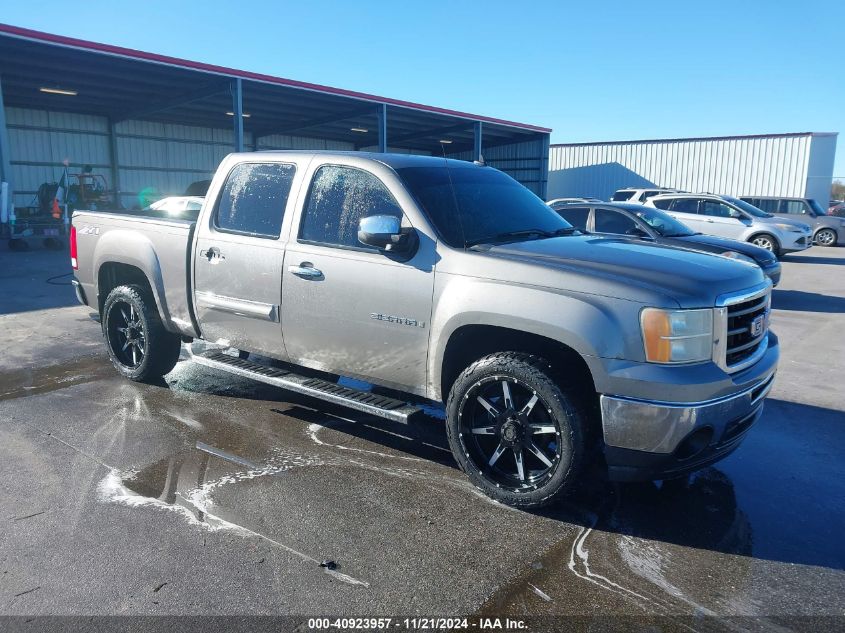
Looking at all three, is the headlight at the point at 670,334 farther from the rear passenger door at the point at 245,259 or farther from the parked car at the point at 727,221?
the parked car at the point at 727,221

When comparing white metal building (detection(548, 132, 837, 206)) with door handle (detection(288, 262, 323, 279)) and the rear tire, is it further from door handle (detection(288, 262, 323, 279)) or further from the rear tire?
door handle (detection(288, 262, 323, 279))

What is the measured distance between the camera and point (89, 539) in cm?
330

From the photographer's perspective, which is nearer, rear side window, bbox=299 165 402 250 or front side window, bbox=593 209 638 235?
rear side window, bbox=299 165 402 250

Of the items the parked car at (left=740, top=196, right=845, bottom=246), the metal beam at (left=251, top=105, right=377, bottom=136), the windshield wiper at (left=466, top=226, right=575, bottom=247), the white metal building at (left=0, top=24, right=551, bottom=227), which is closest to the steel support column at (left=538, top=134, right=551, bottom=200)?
the white metal building at (left=0, top=24, right=551, bottom=227)

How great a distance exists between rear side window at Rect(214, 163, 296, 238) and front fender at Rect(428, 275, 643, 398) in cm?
157

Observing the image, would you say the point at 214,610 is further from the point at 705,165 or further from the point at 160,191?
the point at 705,165

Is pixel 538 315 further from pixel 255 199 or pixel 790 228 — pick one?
pixel 790 228

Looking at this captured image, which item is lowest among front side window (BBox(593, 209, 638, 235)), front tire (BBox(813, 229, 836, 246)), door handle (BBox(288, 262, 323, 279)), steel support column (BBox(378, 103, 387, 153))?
front tire (BBox(813, 229, 836, 246))

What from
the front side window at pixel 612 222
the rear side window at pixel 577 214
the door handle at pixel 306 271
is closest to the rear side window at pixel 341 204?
the door handle at pixel 306 271

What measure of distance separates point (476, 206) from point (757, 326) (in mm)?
1850

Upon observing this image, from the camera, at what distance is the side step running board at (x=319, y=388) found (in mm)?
3969

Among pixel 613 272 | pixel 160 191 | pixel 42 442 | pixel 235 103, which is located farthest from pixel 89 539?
pixel 160 191

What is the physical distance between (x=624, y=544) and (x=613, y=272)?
1393mm

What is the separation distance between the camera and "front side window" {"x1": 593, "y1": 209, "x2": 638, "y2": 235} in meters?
10.2
